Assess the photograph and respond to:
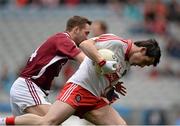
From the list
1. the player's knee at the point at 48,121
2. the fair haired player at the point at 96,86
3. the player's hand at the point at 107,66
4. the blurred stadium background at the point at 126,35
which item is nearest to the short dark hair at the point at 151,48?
the fair haired player at the point at 96,86

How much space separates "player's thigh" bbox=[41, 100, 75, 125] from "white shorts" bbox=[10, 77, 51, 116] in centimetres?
51

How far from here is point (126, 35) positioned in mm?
22328

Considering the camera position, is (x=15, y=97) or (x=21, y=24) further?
(x=21, y=24)

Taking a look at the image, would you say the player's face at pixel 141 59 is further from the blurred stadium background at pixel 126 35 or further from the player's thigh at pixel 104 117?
the blurred stadium background at pixel 126 35

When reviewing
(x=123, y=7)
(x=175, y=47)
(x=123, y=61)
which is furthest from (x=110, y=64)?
(x=123, y=7)

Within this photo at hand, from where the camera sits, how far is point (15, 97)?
35.4 ft

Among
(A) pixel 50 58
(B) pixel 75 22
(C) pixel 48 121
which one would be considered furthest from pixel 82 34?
(C) pixel 48 121

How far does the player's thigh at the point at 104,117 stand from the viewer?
1053cm

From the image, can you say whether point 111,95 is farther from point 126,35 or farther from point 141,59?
point 126,35

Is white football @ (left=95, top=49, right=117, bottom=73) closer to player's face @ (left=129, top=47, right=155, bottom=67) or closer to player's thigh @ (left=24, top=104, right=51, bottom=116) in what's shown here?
player's face @ (left=129, top=47, right=155, bottom=67)

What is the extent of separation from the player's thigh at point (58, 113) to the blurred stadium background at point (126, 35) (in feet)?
26.9

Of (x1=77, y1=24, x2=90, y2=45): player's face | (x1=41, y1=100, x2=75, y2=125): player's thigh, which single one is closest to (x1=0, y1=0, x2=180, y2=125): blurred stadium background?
(x1=77, y1=24, x2=90, y2=45): player's face

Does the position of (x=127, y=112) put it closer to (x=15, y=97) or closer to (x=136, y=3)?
(x=136, y=3)

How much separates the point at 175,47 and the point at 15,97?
1142 centimetres
